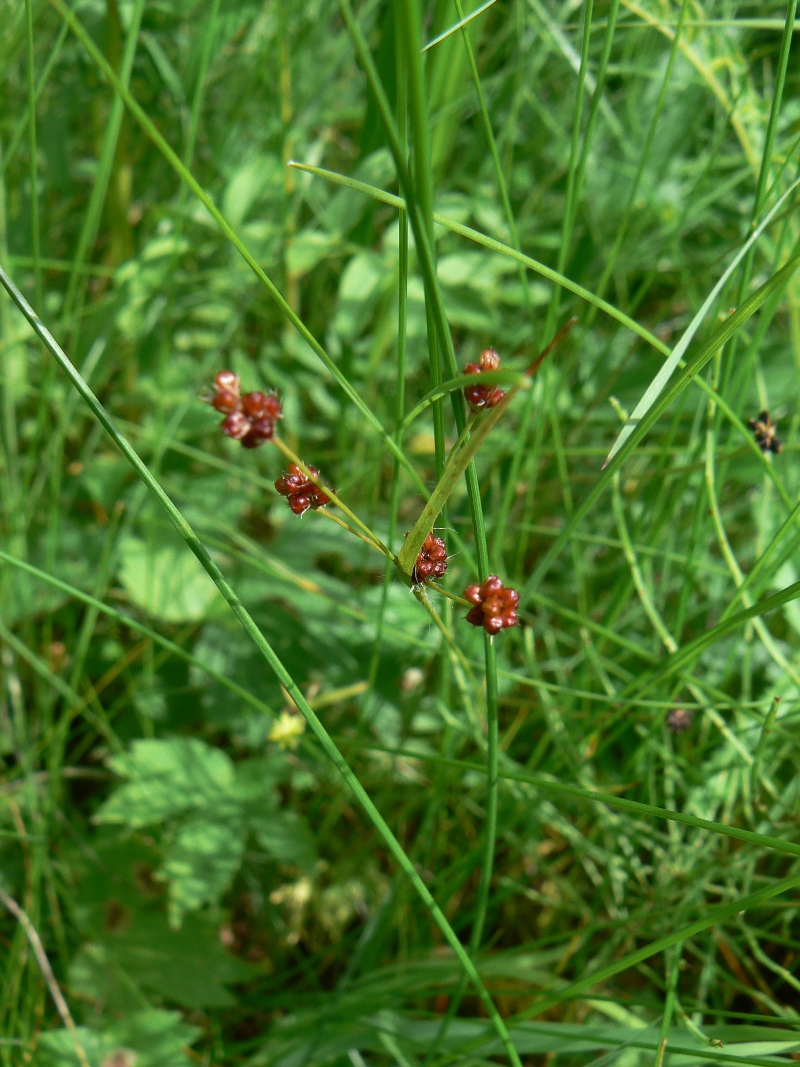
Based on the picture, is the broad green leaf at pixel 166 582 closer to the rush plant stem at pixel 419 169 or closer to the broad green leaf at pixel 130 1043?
the broad green leaf at pixel 130 1043

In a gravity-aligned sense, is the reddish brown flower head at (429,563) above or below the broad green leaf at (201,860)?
above

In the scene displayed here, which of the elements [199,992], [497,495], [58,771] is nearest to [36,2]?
[497,495]

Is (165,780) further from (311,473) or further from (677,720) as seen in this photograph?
(311,473)

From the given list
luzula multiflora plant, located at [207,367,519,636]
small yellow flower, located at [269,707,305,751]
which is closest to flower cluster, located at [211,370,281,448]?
luzula multiflora plant, located at [207,367,519,636]

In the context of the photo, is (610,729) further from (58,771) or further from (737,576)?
(58,771)

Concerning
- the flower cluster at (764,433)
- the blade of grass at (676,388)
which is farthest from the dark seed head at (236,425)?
the flower cluster at (764,433)
